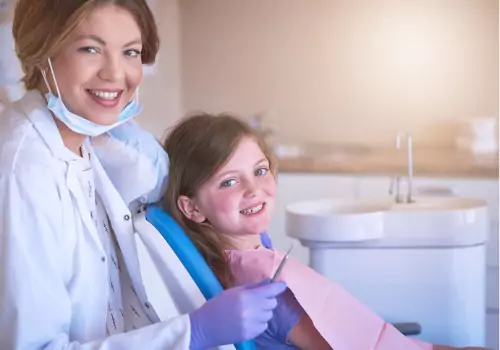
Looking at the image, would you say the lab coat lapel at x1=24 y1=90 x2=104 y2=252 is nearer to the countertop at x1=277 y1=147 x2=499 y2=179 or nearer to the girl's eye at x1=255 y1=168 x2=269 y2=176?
the girl's eye at x1=255 y1=168 x2=269 y2=176

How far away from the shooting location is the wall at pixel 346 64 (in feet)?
3.77

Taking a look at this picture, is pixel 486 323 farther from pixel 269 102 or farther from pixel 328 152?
pixel 269 102

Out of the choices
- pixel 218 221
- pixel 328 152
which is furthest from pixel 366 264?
pixel 218 221

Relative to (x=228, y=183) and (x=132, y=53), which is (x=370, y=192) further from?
(x=132, y=53)

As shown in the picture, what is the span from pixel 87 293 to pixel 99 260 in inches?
2.1

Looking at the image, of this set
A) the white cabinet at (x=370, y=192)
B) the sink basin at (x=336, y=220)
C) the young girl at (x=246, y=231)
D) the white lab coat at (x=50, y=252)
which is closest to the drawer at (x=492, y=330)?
the white cabinet at (x=370, y=192)

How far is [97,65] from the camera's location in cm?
91

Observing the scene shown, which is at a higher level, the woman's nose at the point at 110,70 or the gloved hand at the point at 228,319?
the woman's nose at the point at 110,70

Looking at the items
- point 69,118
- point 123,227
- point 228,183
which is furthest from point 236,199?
point 69,118

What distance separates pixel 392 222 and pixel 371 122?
0.19 meters

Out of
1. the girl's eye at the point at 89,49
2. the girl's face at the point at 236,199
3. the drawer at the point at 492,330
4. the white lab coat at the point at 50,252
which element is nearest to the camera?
the white lab coat at the point at 50,252

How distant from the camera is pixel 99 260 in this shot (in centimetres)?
90

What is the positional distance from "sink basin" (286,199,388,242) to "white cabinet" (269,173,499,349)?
0.05 ft

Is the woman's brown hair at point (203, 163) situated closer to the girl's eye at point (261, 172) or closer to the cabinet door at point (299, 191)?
the girl's eye at point (261, 172)
